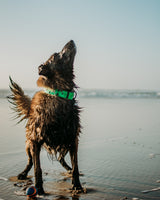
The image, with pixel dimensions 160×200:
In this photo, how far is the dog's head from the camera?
350cm

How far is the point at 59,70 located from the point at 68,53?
0.95ft

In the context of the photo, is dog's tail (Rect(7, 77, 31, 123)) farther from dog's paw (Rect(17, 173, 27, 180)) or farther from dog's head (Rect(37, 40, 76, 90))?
dog's paw (Rect(17, 173, 27, 180))

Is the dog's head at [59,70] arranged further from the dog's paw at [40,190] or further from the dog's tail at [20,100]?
the dog's paw at [40,190]

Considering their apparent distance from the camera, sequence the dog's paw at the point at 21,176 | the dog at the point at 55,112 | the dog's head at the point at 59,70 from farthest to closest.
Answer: the dog's paw at the point at 21,176 → the dog's head at the point at 59,70 → the dog at the point at 55,112

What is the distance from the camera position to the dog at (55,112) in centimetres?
339

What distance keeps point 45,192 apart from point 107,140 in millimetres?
3685

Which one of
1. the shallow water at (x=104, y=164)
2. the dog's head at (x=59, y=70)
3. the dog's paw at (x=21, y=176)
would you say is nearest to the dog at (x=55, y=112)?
the dog's head at (x=59, y=70)

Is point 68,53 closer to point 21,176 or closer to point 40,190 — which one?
point 40,190

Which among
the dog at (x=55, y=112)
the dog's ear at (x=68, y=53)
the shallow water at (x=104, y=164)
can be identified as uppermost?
the dog's ear at (x=68, y=53)

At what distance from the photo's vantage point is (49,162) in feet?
16.3

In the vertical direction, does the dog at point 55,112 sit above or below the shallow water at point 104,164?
above

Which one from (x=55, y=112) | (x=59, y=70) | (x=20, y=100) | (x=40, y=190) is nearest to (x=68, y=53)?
(x=59, y=70)

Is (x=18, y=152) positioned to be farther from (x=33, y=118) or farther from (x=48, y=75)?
(x=48, y=75)

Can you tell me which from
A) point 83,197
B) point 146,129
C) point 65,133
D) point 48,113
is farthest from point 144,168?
point 146,129
